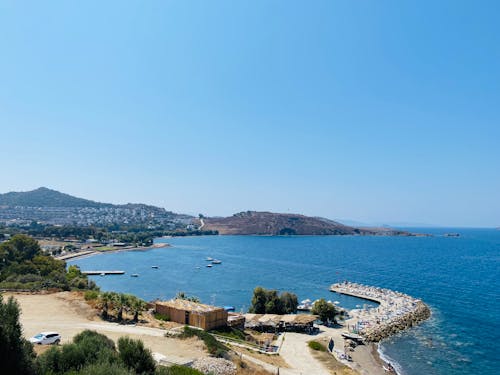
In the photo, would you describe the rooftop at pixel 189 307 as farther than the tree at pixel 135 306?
Yes

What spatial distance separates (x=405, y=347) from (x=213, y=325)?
78.9 feet

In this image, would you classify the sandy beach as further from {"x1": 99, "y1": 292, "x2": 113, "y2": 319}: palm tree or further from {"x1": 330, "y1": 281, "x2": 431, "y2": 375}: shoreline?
{"x1": 99, "y1": 292, "x2": 113, "y2": 319}: palm tree

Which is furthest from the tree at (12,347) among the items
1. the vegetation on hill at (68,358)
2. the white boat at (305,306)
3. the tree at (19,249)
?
the tree at (19,249)

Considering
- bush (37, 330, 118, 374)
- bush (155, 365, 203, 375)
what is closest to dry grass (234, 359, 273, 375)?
bush (155, 365, 203, 375)

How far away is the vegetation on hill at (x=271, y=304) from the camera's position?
55562 millimetres

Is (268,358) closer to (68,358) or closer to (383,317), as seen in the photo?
(68,358)

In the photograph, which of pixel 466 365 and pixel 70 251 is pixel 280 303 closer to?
pixel 466 365

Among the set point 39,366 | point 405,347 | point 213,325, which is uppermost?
point 39,366

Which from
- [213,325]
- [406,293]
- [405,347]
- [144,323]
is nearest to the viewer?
[144,323]

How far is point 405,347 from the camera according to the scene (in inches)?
1763

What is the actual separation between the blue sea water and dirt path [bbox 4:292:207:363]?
79.4 ft

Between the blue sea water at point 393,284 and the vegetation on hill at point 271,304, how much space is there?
947 centimetres

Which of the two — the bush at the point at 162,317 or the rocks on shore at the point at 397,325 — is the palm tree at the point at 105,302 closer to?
the bush at the point at 162,317

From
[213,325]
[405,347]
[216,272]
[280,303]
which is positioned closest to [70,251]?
[216,272]
